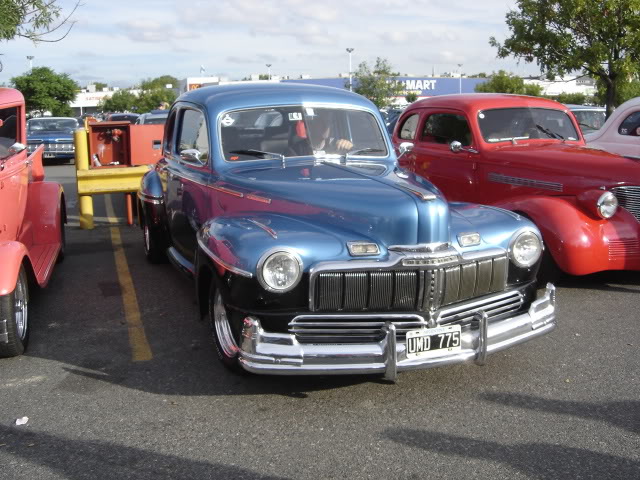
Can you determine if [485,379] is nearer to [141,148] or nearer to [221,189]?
[221,189]

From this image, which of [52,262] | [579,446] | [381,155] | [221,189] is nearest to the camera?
[579,446]

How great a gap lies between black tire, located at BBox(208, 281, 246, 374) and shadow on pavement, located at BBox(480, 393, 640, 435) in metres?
1.53

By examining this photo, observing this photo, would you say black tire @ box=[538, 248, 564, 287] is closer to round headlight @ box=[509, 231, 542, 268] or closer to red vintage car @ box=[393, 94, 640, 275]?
red vintage car @ box=[393, 94, 640, 275]

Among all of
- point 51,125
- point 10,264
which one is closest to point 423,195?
point 10,264

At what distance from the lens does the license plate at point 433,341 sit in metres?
4.04

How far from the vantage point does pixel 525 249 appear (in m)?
4.71

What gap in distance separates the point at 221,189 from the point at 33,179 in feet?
10.0

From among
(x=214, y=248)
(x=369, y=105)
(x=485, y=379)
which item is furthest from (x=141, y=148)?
(x=485, y=379)

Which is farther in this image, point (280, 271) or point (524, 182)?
point (524, 182)

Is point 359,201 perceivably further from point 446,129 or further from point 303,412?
point 446,129

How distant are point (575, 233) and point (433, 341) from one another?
8.92 ft

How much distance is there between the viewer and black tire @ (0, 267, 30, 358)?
4.80 meters

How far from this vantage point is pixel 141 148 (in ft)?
38.4

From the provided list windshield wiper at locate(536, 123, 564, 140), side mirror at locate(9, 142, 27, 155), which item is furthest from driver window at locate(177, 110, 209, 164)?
windshield wiper at locate(536, 123, 564, 140)
